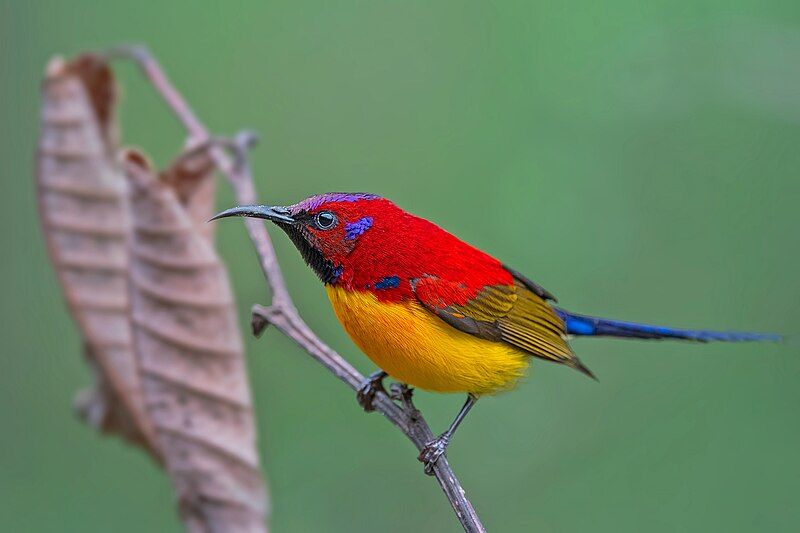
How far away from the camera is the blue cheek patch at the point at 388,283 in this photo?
330cm

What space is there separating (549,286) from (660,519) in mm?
1258

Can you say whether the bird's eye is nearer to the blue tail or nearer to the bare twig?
the bare twig

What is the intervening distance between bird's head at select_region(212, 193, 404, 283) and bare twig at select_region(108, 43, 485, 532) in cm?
12

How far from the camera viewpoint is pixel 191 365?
278 centimetres

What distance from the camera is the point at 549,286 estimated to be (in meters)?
5.32

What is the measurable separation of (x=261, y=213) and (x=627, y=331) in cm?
163

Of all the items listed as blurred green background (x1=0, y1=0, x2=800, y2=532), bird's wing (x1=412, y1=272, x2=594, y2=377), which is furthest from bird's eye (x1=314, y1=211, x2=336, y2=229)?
blurred green background (x1=0, y1=0, x2=800, y2=532)

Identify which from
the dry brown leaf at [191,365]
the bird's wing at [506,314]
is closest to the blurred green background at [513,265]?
the bird's wing at [506,314]

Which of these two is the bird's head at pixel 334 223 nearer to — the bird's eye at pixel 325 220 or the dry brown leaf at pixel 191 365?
the bird's eye at pixel 325 220

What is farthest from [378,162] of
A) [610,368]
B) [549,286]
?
[610,368]

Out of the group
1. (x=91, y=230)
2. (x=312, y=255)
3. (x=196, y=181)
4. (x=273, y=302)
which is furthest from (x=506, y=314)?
(x=91, y=230)

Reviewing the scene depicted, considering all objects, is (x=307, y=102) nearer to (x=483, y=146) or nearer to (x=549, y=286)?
(x=483, y=146)

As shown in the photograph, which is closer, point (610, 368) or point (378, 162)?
point (610, 368)

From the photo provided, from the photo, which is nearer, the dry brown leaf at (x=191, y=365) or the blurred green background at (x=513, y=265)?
the dry brown leaf at (x=191, y=365)
